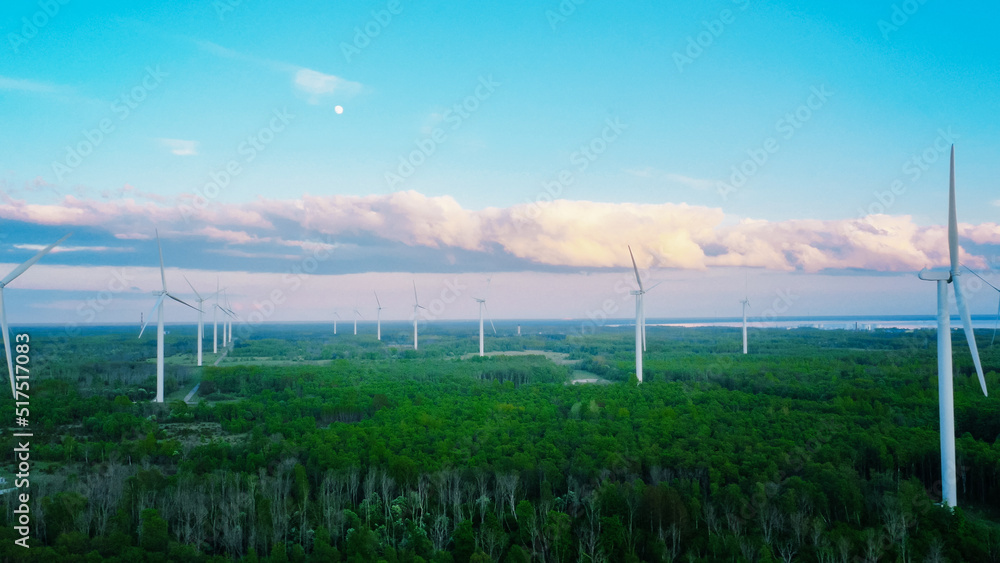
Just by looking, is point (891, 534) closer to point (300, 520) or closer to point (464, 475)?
point (464, 475)

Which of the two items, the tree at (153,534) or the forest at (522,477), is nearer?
the tree at (153,534)

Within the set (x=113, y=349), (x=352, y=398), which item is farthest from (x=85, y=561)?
(x=113, y=349)

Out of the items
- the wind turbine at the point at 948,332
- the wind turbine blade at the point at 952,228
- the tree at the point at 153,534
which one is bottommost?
the tree at the point at 153,534

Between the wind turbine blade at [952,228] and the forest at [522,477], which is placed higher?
the wind turbine blade at [952,228]

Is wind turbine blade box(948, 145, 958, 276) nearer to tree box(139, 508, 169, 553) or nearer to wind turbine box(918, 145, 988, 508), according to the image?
wind turbine box(918, 145, 988, 508)

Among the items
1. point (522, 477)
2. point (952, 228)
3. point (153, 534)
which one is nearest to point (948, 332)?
point (952, 228)

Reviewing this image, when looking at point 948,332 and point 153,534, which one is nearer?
point 153,534

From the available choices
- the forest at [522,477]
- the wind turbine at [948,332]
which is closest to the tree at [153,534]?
the forest at [522,477]

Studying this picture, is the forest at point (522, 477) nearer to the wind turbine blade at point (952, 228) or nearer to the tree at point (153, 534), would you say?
the tree at point (153, 534)

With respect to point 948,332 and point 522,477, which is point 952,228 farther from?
point 522,477
